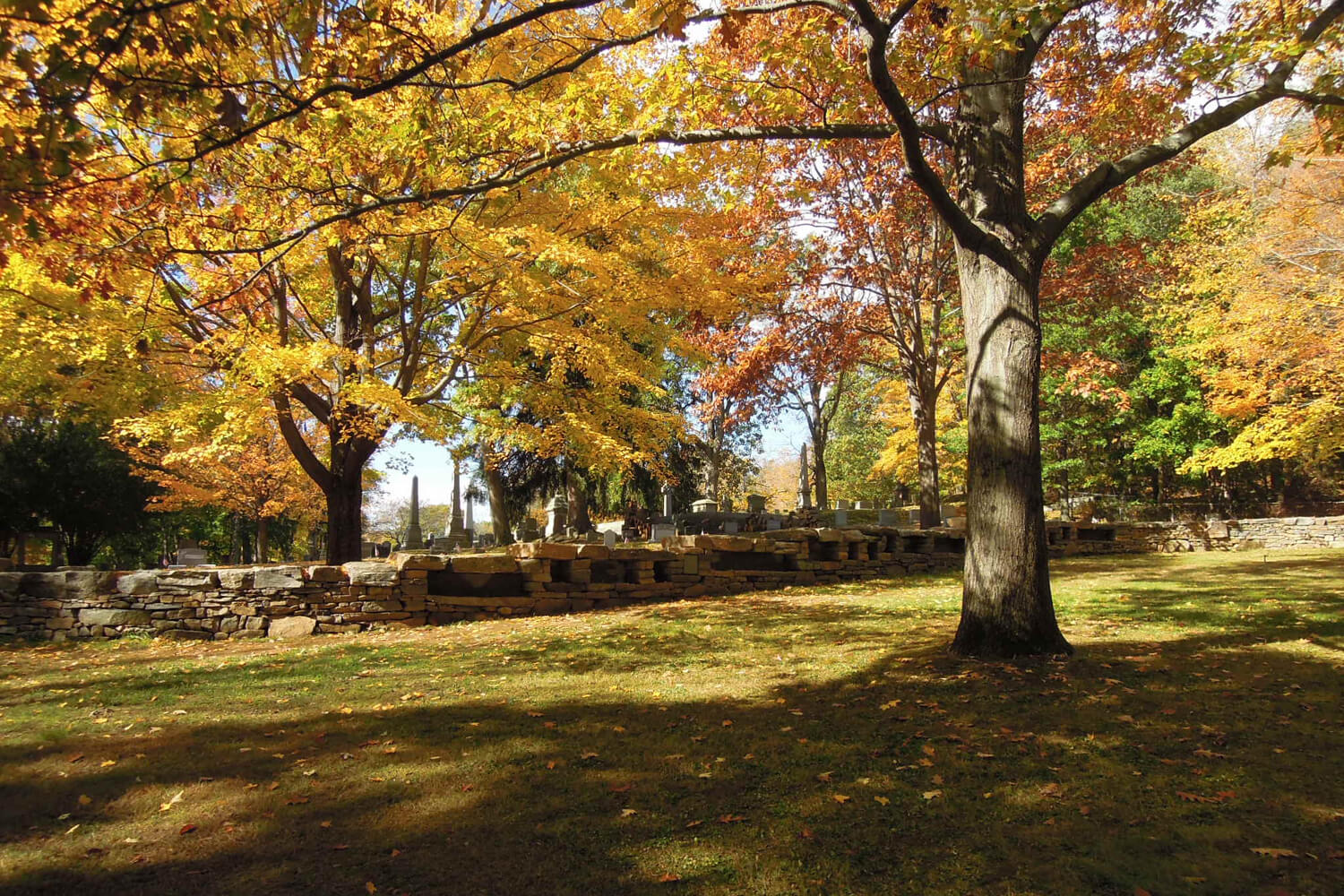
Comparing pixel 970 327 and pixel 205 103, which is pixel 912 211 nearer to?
pixel 970 327

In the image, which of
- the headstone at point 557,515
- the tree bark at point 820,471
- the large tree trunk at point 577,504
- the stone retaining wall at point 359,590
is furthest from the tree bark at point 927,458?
the tree bark at point 820,471

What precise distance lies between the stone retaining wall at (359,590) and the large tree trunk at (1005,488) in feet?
18.6

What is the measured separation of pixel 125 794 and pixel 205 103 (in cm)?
379

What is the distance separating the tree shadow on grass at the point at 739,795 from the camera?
2.68 meters

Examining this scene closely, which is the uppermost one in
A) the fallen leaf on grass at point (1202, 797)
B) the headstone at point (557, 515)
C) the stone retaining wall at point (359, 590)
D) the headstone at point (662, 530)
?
the headstone at point (557, 515)

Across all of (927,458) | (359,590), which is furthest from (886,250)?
(359,590)

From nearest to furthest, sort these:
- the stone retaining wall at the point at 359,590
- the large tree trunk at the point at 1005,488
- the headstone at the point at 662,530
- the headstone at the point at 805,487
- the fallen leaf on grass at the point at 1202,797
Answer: the fallen leaf on grass at the point at 1202,797
the large tree trunk at the point at 1005,488
the stone retaining wall at the point at 359,590
the headstone at the point at 662,530
the headstone at the point at 805,487

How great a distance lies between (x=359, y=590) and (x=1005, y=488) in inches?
308

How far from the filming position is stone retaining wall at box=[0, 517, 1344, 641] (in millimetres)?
9078

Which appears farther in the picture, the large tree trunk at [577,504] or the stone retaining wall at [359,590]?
the large tree trunk at [577,504]

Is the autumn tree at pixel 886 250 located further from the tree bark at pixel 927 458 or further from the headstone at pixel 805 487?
the headstone at pixel 805 487

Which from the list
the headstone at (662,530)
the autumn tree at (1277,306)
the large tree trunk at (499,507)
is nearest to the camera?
the autumn tree at (1277,306)

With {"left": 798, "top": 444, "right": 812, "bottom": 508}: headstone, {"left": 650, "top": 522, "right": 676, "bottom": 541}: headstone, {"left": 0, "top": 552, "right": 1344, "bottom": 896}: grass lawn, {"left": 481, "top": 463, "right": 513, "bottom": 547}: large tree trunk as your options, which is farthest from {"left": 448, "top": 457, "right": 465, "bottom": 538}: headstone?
{"left": 0, "top": 552, "right": 1344, "bottom": 896}: grass lawn

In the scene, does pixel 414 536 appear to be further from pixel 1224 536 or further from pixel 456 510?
pixel 1224 536
